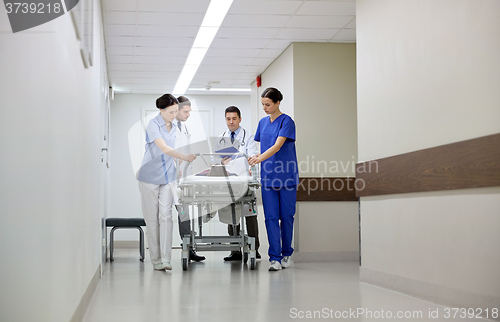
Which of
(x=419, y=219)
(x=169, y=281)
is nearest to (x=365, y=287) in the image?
(x=419, y=219)

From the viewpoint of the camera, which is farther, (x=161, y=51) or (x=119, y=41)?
(x=161, y=51)

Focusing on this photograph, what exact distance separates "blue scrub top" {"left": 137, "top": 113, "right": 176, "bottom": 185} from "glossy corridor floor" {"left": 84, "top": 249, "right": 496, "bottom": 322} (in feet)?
2.79

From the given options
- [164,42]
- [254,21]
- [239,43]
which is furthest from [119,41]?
[254,21]

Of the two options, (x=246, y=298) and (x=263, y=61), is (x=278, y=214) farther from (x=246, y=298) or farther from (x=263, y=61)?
(x=263, y=61)

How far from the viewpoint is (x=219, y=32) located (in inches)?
209

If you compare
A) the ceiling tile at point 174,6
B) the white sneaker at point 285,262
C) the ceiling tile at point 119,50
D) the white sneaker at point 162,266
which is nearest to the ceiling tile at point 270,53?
the ceiling tile at point 174,6

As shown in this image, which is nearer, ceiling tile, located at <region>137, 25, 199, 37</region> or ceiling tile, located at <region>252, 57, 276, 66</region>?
ceiling tile, located at <region>137, 25, 199, 37</region>

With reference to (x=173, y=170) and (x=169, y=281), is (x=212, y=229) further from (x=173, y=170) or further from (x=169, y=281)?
(x=169, y=281)

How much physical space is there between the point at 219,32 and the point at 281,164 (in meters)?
Result: 1.71

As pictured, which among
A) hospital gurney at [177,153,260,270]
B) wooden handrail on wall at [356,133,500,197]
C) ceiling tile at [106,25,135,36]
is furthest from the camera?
ceiling tile at [106,25,135,36]

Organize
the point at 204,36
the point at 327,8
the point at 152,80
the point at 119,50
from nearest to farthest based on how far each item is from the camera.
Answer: the point at 327,8 < the point at 204,36 < the point at 119,50 < the point at 152,80

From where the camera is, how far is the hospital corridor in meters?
1.44
